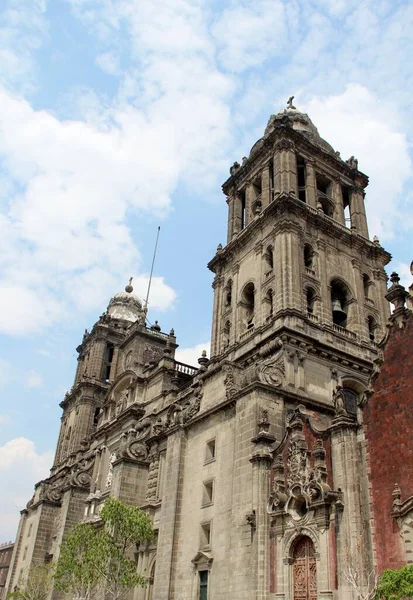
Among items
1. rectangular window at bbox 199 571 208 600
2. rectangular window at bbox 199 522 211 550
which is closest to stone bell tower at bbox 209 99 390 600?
rectangular window at bbox 199 522 211 550

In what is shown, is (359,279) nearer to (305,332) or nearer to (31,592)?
(305,332)

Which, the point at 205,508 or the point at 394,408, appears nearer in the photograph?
the point at 394,408

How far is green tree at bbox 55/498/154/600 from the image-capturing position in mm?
25406

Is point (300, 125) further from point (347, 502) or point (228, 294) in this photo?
point (347, 502)

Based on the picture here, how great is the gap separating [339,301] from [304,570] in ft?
65.2

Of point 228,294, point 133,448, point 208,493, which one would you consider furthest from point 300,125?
point 208,493

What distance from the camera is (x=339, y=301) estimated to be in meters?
36.2

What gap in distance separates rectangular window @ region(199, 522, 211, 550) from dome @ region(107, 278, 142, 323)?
1625 inches

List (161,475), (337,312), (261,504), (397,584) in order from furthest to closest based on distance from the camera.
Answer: (337,312) → (161,475) → (261,504) → (397,584)

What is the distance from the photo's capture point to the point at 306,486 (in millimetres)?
19812

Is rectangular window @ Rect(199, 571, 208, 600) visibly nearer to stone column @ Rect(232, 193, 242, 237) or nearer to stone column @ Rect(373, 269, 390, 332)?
stone column @ Rect(373, 269, 390, 332)

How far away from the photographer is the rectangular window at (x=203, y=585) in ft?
77.0

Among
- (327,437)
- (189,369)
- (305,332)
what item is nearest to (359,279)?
(305,332)

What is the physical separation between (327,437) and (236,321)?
52.0 ft
